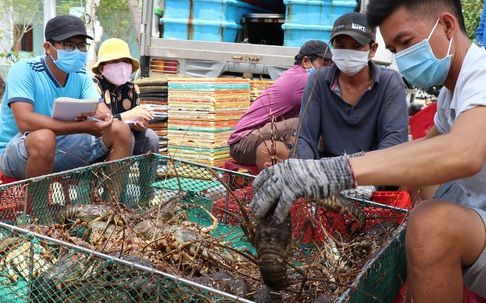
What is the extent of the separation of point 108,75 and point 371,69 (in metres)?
2.63

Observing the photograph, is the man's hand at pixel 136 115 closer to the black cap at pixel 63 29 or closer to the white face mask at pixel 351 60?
the black cap at pixel 63 29

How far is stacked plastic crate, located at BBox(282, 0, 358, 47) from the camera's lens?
6.73 meters

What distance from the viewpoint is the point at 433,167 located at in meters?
1.94

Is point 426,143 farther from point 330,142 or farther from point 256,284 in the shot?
point 330,142

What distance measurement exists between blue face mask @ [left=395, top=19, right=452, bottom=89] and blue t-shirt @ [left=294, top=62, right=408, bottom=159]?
1.64 m

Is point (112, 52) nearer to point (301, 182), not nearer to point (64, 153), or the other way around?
point (64, 153)

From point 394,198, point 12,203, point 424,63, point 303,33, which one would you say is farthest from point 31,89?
point 303,33

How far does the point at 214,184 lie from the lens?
4.01m

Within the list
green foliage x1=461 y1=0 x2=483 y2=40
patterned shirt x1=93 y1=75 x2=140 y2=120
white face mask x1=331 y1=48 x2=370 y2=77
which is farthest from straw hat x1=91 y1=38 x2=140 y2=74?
green foliage x1=461 y1=0 x2=483 y2=40

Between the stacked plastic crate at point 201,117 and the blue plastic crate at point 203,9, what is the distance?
42.1 inches

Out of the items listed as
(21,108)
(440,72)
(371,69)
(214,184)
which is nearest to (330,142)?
(371,69)

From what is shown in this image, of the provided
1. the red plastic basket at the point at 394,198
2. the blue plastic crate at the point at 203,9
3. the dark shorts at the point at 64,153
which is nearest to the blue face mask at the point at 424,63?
the red plastic basket at the point at 394,198

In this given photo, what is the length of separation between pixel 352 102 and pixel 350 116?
12 centimetres

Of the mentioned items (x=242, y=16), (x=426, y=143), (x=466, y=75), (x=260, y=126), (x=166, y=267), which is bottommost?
(x=166, y=267)
